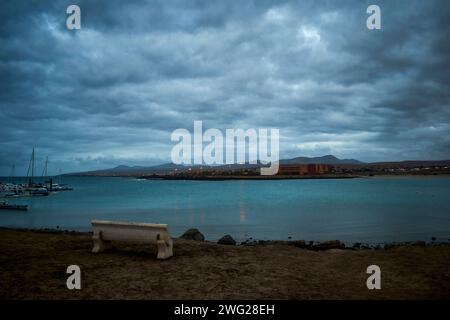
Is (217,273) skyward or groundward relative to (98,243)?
groundward

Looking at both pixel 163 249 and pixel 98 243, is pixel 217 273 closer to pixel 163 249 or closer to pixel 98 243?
pixel 163 249

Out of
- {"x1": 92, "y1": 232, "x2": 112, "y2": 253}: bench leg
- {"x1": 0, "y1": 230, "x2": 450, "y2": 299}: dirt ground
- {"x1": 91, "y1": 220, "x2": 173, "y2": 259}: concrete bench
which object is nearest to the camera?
{"x1": 0, "y1": 230, "x2": 450, "y2": 299}: dirt ground

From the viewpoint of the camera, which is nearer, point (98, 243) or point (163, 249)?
point (163, 249)

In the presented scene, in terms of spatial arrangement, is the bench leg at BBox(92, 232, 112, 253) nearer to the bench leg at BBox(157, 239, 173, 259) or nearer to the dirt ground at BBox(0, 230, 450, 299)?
the dirt ground at BBox(0, 230, 450, 299)

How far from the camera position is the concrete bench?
30.7ft

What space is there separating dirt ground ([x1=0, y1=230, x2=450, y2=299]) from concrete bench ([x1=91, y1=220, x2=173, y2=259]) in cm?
45

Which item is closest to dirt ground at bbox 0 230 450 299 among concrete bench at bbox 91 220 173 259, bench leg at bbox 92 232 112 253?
bench leg at bbox 92 232 112 253

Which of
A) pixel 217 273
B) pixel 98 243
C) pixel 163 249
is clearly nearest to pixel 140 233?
pixel 163 249

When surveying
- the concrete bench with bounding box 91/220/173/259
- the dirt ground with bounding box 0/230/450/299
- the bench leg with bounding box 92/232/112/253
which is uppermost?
the concrete bench with bounding box 91/220/173/259

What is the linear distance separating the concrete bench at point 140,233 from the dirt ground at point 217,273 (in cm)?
45

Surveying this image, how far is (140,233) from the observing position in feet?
30.9

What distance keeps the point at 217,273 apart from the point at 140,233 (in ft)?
8.21

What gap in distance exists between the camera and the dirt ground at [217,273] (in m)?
6.92
